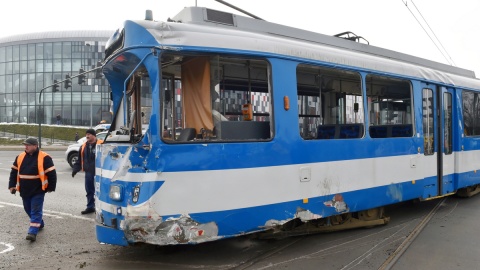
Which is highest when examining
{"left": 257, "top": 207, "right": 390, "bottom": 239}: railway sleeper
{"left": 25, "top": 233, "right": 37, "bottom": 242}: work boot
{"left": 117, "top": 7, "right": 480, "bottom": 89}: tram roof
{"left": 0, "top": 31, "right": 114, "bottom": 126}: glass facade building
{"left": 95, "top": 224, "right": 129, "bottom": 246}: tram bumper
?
{"left": 0, "top": 31, "right": 114, "bottom": 126}: glass facade building

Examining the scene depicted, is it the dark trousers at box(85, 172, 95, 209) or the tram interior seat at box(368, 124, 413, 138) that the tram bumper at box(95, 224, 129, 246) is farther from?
the tram interior seat at box(368, 124, 413, 138)

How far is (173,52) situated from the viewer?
4551 mm

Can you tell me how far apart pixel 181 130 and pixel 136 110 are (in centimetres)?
86

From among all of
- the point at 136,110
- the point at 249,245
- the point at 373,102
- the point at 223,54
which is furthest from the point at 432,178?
the point at 136,110

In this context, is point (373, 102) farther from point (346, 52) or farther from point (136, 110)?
point (136, 110)

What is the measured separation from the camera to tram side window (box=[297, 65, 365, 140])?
5.84 m

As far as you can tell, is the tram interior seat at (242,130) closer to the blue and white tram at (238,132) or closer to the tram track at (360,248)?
the blue and white tram at (238,132)

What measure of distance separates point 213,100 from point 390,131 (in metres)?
3.51

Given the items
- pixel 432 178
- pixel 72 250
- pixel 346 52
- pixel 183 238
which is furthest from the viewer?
pixel 432 178

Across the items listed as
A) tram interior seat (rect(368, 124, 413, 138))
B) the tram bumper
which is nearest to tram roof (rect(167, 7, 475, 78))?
tram interior seat (rect(368, 124, 413, 138))

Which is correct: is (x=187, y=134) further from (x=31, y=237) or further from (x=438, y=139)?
(x=438, y=139)

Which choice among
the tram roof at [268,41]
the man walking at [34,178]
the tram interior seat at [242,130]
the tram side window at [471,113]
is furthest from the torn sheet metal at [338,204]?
the tram side window at [471,113]

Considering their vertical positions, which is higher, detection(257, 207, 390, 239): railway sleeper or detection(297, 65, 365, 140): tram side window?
detection(297, 65, 365, 140): tram side window

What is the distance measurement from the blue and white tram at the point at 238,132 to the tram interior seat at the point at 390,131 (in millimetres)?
28
